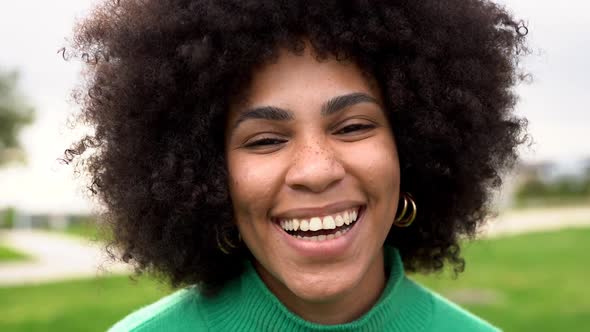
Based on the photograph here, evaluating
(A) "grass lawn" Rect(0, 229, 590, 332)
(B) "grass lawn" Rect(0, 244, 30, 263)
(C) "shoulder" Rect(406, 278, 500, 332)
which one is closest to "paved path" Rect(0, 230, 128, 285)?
(B) "grass lawn" Rect(0, 244, 30, 263)

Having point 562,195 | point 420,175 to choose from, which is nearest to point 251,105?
point 420,175

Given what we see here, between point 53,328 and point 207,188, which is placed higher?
point 53,328

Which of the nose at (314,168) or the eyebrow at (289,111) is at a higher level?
the eyebrow at (289,111)

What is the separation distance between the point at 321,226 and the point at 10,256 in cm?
1727

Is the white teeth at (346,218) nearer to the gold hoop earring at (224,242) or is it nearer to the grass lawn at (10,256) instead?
the gold hoop earring at (224,242)

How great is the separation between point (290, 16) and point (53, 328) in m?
8.27

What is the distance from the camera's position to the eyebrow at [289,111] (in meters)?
2.82

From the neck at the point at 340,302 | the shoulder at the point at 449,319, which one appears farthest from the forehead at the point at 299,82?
the shoulder at the point at 449,319

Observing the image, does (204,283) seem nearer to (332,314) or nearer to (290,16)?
(332,314)

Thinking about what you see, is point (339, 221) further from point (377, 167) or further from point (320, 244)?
point (377, 167)

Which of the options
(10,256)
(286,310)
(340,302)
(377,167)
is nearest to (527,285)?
(340,302)

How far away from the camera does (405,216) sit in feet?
11.0

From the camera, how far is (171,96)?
3.01 m

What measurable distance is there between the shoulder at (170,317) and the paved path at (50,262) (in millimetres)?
7668
